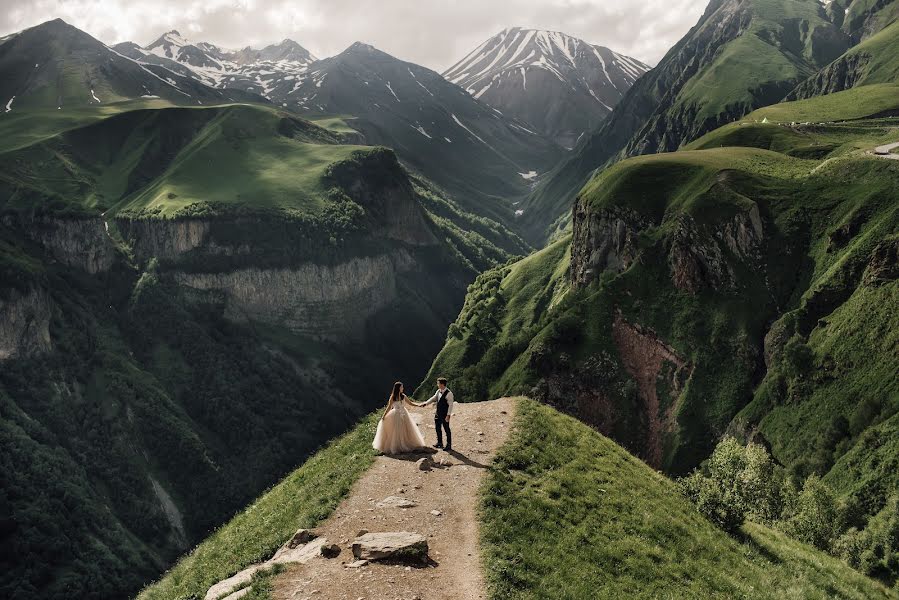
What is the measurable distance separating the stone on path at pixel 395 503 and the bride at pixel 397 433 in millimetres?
6155

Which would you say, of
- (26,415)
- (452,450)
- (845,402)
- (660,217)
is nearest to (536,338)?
(660,217)

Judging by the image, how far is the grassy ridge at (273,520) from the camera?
29828 millimetres

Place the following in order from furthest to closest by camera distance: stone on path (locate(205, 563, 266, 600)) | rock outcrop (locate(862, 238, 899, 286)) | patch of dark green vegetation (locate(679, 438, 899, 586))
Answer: rock outcrop (locate(862, 238, 899, 286)) → patch of dark green vegetation (locate(679, 438, 899, 586)) → stone on path (locate(205, 563, 266, 600))

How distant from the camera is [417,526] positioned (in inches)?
1131

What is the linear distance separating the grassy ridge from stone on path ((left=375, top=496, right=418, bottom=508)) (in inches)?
92.4

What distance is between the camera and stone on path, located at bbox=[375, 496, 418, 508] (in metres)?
30.6

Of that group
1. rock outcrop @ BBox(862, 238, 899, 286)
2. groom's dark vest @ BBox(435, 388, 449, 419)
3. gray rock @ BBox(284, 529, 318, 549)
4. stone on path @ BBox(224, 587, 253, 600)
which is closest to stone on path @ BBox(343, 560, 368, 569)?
gray rock @ BBox(284, 529, 318, 549)

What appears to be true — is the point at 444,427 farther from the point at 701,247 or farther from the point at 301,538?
the point at 701,247

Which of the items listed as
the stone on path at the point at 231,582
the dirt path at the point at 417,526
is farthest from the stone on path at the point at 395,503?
the stone on path at the point at 231,582

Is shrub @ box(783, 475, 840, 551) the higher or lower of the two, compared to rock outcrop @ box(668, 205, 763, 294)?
lower

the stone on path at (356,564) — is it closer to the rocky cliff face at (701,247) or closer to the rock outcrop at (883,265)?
the rock outcrop at (883,265)

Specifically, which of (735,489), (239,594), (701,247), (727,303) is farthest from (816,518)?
(701,247)

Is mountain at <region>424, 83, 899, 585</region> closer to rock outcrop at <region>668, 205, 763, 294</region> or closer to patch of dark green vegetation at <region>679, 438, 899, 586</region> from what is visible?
rock outcrop at <region>668, 205, 763, 294</region>

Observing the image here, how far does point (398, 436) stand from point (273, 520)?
8.20 metres
